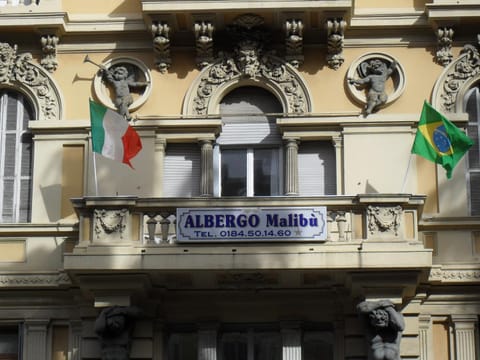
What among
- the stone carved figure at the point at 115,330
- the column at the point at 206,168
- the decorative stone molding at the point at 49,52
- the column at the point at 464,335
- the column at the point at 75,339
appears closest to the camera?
the stone carved figure at the point at 115,330

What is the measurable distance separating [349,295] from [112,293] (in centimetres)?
437

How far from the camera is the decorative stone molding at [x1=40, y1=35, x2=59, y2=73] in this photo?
1048 inches

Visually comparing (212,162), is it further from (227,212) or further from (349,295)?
(349,295)

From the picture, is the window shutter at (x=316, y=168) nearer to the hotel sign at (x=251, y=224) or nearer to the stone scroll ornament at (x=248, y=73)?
the stone scroll ornament at (x=248, y=73)

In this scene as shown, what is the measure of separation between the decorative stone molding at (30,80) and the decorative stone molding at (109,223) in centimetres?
338

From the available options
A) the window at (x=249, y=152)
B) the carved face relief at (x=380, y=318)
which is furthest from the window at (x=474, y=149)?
the window at (x=249, y=152)

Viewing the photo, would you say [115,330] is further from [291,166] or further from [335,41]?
[335,41]

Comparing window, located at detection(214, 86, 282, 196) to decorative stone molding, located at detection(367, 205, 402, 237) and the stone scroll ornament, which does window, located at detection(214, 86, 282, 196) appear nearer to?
the stone scroll ornament

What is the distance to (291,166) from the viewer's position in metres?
25.7

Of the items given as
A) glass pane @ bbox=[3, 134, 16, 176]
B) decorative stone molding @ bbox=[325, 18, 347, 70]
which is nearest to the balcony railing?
glass pane @ bbox=[3, 134, 16, 176]

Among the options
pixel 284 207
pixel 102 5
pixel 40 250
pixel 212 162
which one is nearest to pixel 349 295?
pixel 284 207

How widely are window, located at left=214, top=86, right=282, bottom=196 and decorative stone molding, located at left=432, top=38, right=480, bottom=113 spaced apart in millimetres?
3229

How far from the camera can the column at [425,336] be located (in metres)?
24.4

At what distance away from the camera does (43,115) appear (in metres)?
26.4
